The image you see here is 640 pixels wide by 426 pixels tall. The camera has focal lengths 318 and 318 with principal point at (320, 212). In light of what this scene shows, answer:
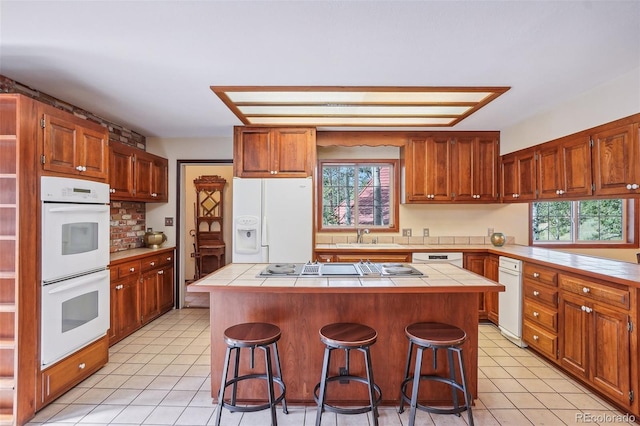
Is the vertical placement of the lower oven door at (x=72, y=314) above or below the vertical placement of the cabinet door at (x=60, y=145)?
below

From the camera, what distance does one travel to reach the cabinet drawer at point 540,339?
2.75 m

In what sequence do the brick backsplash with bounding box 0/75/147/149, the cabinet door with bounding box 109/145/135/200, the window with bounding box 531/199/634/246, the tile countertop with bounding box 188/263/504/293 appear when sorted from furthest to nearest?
1. the window with bounding box 531/199/634/246
2. the cabinet door with bounding box 109/145/135/200
3. the brick backsplash with bounding box 0/75/147/149
4. the tile countertop with bounding box 188/263/504/293

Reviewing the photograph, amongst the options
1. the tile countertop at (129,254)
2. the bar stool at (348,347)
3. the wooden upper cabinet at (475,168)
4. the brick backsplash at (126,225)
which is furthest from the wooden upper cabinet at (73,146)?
the wooden upper cabinet at (475,168)

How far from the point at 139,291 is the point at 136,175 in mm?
1365

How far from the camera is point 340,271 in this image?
2.42 m

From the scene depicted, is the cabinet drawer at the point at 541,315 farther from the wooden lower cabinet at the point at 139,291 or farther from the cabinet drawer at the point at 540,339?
the wooden lower cabinet at the point at 139,291

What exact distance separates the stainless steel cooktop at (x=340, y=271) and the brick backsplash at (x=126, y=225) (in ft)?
7.95

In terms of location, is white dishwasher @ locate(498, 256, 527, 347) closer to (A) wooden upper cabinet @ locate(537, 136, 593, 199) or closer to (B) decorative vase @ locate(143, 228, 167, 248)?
(A) wooden upper cabinet @ locate(537, 136, 593, 199)

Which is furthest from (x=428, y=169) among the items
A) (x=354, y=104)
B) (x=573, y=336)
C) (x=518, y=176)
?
(x=573, y=336)

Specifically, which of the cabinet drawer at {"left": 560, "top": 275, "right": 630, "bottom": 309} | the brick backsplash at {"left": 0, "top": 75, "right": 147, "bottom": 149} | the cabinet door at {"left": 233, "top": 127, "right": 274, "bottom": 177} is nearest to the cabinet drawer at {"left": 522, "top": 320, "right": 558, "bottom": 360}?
the cabinet drawer at {"left": 560, "top": 275, "right": 630, "bottom": 309}

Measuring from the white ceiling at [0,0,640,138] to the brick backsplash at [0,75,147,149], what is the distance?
11cm

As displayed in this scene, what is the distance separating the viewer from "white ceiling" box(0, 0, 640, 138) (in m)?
1.67

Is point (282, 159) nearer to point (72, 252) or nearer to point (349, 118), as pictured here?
point (349, 118)

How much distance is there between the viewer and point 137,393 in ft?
7.82
